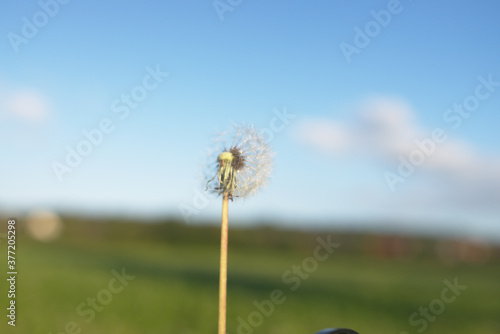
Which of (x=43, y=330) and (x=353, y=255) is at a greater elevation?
(x=353, y=255)

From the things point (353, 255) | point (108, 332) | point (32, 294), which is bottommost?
point (108, 332)

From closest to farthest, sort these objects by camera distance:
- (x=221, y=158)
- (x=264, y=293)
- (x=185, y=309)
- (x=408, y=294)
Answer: (x=221, y=158)
(x=185, y=309)
(x=264, y=293)
(x=408, y=294)

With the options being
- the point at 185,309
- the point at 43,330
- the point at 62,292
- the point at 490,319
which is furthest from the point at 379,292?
the point at 43,330

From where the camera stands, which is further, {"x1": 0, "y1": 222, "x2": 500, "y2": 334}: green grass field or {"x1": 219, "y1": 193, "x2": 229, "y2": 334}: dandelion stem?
{"x1": 0, "y1": 222, "x2": 500, "y2": 334}: green grass field

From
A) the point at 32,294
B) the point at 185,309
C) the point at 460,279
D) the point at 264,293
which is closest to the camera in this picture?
the point at 185,309

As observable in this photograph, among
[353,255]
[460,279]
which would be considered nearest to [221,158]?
[460,279]

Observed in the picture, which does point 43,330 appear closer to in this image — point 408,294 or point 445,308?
point 445,308

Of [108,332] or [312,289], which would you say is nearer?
[108,332]

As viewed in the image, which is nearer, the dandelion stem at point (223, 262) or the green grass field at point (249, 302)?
the dandelion stem at point (223, 262)

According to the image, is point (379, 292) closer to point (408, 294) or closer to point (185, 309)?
point (408, 294)

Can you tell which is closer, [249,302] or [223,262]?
[223,262]
